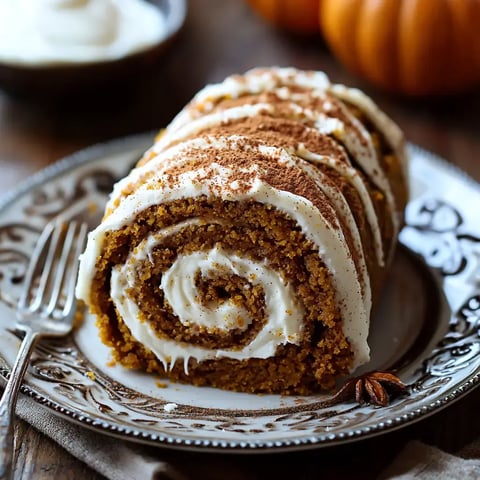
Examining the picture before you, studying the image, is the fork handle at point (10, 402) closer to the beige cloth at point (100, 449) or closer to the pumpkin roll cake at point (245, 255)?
the beige cloth at point (100, 449)

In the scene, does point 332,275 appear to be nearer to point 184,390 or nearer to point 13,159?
point 184,390

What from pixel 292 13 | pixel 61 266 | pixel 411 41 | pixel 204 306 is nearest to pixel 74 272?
pixel 61 266

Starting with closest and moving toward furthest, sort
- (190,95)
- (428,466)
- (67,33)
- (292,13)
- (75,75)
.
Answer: (428,466) < (75,75) < (67,33) < (190,95) < (292,13)

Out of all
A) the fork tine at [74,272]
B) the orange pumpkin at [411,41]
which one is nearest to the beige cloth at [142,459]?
the fork tine at [74,272]

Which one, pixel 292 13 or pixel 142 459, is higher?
pixel 292 13

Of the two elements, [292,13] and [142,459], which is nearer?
[142,459]

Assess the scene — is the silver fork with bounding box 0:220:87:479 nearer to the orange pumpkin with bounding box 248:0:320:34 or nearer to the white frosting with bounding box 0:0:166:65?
the white frosting with bounding box 0:0:166:65

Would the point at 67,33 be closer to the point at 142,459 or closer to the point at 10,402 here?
the point at 10,402
